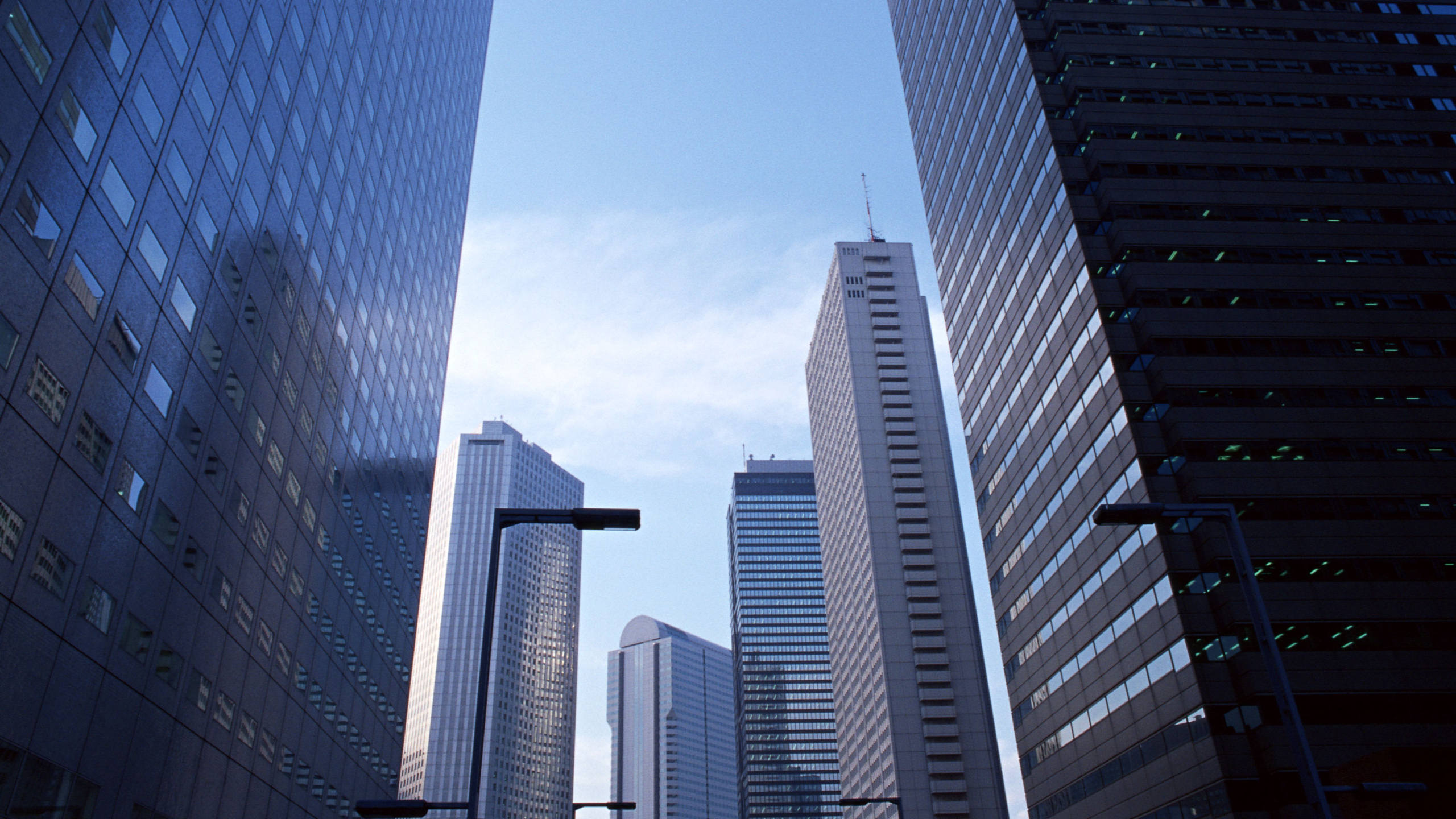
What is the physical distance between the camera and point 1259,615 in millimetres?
17188

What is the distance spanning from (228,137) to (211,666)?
20887mm

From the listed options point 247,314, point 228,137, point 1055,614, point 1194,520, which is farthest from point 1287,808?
point 228,137

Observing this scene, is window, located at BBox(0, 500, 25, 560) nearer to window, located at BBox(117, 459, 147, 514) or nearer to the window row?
window, located at BBox(117, 459, 147, 514)

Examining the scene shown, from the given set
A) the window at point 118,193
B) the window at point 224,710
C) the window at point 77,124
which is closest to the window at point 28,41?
the window at point 77,124

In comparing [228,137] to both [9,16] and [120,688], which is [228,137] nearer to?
[9,16]

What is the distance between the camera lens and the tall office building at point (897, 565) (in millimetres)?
134875

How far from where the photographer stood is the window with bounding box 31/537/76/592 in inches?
1085

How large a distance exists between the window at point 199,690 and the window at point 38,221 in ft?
57.0

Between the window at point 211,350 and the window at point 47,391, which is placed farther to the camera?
the window at point 211,350

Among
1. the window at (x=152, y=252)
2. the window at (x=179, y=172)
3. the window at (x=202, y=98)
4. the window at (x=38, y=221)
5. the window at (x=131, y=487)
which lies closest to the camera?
the window at (x=38, y=221)

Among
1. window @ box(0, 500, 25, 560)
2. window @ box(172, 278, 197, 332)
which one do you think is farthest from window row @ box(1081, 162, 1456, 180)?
window @ box(0, 500, 25, 560)

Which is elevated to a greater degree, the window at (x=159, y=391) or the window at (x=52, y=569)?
the window at (x=159, y=391)

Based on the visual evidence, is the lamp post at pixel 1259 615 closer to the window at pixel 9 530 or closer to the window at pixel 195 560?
the window at pixel 9 530

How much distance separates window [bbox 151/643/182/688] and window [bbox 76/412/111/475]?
7644 mm
